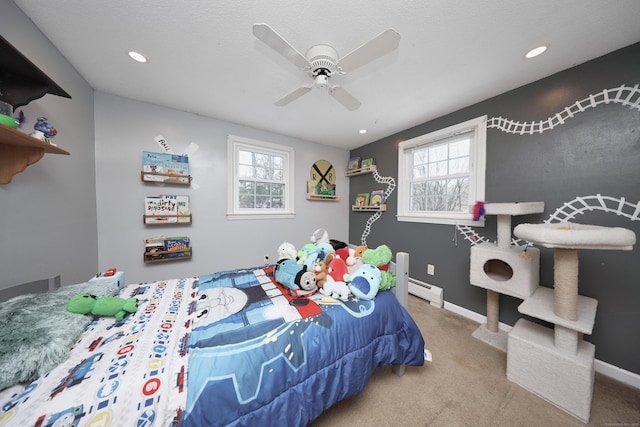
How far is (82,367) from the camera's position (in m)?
0.78

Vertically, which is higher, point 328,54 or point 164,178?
point 328,54

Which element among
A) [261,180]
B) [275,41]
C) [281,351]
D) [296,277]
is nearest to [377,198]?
[261,180]

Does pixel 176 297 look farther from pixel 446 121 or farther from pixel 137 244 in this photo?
pixel 446 121

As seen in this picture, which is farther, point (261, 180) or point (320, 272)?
point (261, 180)

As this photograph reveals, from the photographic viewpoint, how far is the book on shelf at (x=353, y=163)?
3.57m

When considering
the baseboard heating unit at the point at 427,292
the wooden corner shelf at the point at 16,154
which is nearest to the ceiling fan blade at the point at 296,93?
the wooden corner shelf at the point at 16,154

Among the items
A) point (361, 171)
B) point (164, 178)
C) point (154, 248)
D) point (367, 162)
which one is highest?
point (367, 162)

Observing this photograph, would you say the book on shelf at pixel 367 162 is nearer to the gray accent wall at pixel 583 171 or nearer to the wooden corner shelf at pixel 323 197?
the wooden corner shelf at pixel 323 197

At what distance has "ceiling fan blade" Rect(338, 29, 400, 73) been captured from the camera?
100cm

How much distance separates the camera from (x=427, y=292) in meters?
2.57

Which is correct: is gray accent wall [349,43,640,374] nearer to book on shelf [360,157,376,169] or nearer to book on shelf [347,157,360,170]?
book on shelf [360,157,376,169]

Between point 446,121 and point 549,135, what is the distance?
0.93 meters

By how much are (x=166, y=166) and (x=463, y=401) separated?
3341 mm

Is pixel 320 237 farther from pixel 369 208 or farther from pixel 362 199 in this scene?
pixel 362 199
